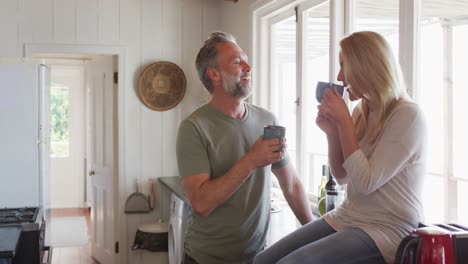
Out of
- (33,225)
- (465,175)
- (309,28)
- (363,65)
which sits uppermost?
(309,28)

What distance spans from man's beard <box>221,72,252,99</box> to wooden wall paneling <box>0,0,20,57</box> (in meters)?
3.16

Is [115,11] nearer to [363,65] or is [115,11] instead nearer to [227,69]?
[227,69]

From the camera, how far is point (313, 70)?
3.20m

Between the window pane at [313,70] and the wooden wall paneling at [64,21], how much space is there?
2.17 metres

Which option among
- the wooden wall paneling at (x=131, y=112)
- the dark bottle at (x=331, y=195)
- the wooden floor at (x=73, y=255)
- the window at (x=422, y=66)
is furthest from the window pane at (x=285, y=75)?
the wooden floor at (x=73, y=255)

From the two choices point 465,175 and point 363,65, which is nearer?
point 363,65

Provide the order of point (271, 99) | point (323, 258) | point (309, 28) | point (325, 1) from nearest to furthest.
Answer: point (323, 258)
point (325, 1)
point (309, 28)
point (271, 99)

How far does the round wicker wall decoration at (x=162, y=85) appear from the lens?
451 cm

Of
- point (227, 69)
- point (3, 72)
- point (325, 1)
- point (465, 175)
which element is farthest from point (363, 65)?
point (3, 72)

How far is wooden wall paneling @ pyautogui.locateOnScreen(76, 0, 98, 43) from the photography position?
4.37m

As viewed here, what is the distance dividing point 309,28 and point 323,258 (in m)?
2.13

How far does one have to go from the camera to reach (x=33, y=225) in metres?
2.55

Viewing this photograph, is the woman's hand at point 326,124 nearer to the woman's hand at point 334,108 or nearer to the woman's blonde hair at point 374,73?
the woman's hand at point 334,108

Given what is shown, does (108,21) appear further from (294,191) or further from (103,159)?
(294,191)
